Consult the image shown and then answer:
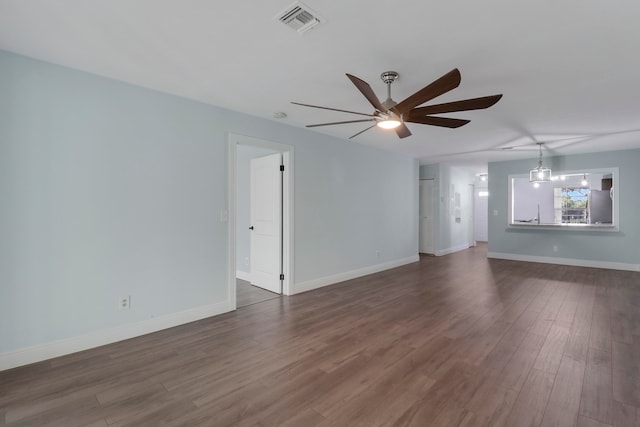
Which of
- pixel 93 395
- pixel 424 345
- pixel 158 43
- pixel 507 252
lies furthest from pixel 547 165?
pixel 93 395

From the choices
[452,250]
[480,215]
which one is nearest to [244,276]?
[452,250]

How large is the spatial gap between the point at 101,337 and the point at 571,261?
895 centimetres

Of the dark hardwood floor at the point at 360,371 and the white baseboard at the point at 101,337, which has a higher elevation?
the white baseboard at the point at 101,337

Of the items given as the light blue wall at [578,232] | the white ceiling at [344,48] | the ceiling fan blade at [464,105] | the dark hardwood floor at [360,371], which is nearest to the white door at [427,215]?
the light blue wall at [578,232]

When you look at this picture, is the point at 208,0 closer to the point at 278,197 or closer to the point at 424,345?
the point at 278,197

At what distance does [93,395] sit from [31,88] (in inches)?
101

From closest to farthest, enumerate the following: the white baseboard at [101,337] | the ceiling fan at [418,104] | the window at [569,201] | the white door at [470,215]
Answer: the ceiling fan at [418,104]
the white baseboard at [101,337]
the window at [569,201]
the white door at [470,215]

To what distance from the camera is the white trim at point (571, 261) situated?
625 cm

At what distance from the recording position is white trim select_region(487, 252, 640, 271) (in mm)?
6250

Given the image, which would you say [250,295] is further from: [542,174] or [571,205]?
[571,205]

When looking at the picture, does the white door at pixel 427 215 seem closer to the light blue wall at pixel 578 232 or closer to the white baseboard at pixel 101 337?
the light blue wall at pixel 578 232

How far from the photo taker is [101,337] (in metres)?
2.82

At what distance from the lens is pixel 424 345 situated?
2.82 meters

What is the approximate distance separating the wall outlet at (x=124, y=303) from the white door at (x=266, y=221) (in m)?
2.04
